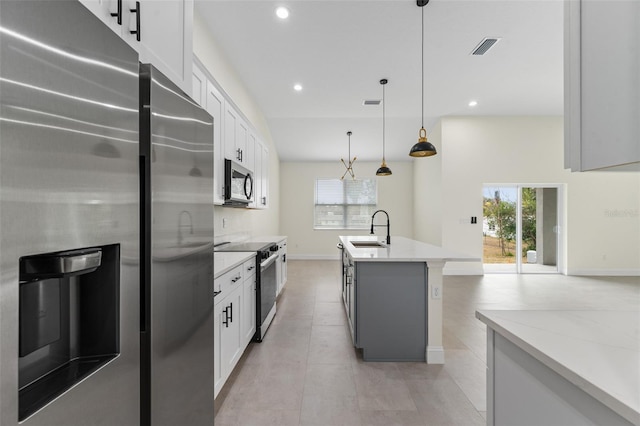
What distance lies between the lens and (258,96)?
5.22 m

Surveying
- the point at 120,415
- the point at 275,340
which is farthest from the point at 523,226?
the point at 120,415

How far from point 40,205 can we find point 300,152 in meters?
7.75

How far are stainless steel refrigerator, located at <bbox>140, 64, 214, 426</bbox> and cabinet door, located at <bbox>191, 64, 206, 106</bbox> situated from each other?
1.35m

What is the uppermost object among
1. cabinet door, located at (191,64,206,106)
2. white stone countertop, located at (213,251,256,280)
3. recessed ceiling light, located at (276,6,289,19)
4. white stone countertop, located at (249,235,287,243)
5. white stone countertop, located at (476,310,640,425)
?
recessed ceiling light, located at (276,6,289,19)

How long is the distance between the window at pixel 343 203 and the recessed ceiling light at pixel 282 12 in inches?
227

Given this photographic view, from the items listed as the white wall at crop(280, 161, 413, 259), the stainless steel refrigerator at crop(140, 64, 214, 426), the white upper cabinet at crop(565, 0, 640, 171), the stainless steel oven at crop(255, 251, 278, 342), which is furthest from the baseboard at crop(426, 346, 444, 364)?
the white wall at crop(280, 161, 413, 259)

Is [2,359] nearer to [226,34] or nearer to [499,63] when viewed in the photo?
[226,34]

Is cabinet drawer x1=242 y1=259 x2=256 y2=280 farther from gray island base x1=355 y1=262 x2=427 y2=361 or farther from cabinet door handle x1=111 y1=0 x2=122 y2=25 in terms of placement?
cabinet door handle x1=111 y1=0 x2=122 y2=25

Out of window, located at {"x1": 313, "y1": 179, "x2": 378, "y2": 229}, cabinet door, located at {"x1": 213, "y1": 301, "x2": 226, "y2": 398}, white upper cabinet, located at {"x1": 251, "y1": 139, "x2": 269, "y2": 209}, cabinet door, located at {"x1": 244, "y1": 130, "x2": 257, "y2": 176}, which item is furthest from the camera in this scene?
window, located at {"x1": 313, "y1": 179, "x2": 378, "y2": 229}

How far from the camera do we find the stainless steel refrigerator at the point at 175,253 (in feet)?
2.92

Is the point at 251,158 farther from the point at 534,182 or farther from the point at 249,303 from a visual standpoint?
the point at 534,182

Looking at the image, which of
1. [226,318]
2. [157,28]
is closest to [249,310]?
[226,318]

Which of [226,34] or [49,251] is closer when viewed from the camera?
[49,251]

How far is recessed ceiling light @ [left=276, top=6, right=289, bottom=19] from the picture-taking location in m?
2.99
